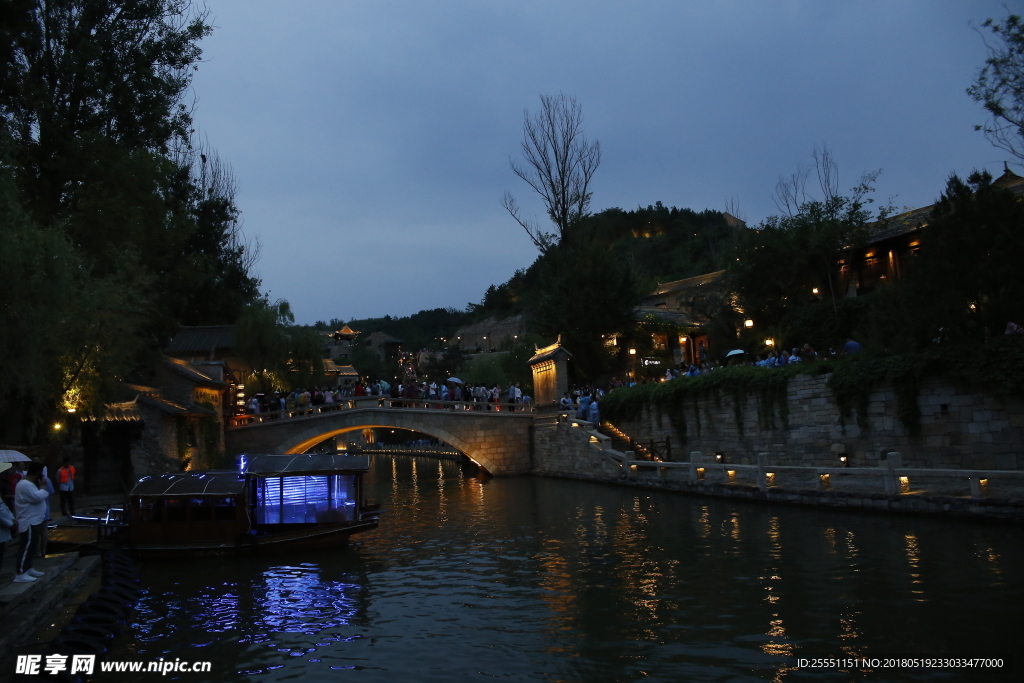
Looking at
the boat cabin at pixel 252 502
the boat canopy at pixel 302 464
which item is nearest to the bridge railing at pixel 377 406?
the boat canopy at pixel 302 464

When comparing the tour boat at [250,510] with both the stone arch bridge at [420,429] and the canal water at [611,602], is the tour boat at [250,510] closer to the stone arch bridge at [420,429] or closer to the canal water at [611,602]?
the canal water at [611,602]

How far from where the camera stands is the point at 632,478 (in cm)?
2302

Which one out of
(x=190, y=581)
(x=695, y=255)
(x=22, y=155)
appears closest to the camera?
(x=190, y=581)

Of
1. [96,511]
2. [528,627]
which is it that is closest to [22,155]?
[96,511]

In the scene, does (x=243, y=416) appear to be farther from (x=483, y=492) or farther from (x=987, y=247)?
(x=987, y=247)

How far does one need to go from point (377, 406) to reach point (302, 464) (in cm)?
1404

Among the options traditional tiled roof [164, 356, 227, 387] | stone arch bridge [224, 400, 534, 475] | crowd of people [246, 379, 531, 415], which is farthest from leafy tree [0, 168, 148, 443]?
crowd of people [246, 379, 531, 415]

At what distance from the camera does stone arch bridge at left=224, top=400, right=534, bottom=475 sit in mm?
29312

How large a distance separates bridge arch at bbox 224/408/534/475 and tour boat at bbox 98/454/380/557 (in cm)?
1297

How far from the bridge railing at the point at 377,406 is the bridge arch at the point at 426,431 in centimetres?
27

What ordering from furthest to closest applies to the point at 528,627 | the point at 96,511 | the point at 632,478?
1. the point at 632,478
2. the point at 96,511
3. the point at 528,627

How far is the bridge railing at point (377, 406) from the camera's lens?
29.7m

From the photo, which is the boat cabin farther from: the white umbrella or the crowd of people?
the crowd of people

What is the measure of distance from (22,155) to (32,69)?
8.62 feet
